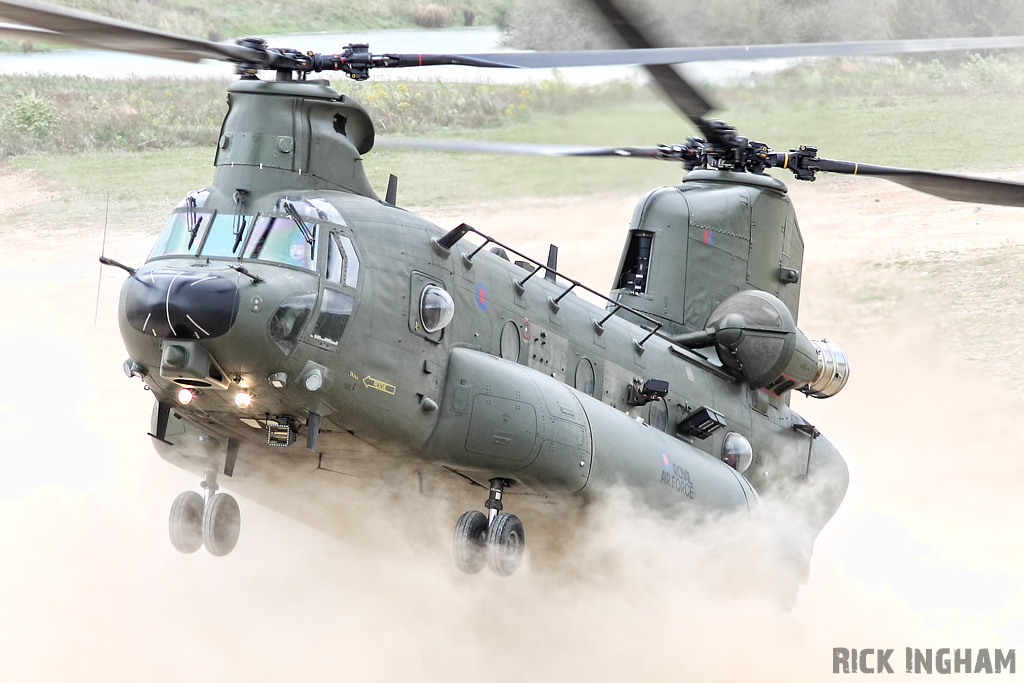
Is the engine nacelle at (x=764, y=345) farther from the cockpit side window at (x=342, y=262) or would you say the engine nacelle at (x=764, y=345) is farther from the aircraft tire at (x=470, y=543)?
the cockpit side window at (x=342, y=262)

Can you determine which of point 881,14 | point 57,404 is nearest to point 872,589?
point 881,14

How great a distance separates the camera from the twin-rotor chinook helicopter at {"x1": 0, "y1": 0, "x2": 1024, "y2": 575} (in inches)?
312

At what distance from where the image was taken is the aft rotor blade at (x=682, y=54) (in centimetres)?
789

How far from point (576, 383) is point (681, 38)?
286cm

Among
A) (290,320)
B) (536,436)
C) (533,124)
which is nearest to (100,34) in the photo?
(290,320)

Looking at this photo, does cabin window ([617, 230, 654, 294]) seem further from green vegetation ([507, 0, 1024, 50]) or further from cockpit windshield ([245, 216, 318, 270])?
cockpit windshield ([245, 216, 318, 270])

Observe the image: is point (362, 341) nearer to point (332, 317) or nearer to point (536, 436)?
point (332, 317)

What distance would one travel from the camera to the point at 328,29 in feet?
58.0

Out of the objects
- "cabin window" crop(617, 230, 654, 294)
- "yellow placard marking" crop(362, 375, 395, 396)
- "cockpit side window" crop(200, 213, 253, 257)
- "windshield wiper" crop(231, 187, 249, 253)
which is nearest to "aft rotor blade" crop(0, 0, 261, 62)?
"windshield wiper" crop(231, 187, 249, 253)

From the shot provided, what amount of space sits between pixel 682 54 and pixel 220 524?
4.33 meters

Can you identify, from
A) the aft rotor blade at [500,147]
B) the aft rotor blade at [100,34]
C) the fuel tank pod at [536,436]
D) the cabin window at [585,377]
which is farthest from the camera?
the aft rotor blade at [500,147]

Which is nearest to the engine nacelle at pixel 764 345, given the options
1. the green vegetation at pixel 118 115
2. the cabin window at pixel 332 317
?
the cabin window at pixel 332 317

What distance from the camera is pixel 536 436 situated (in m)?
9.07

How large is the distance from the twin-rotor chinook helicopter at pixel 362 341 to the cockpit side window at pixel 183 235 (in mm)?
13
